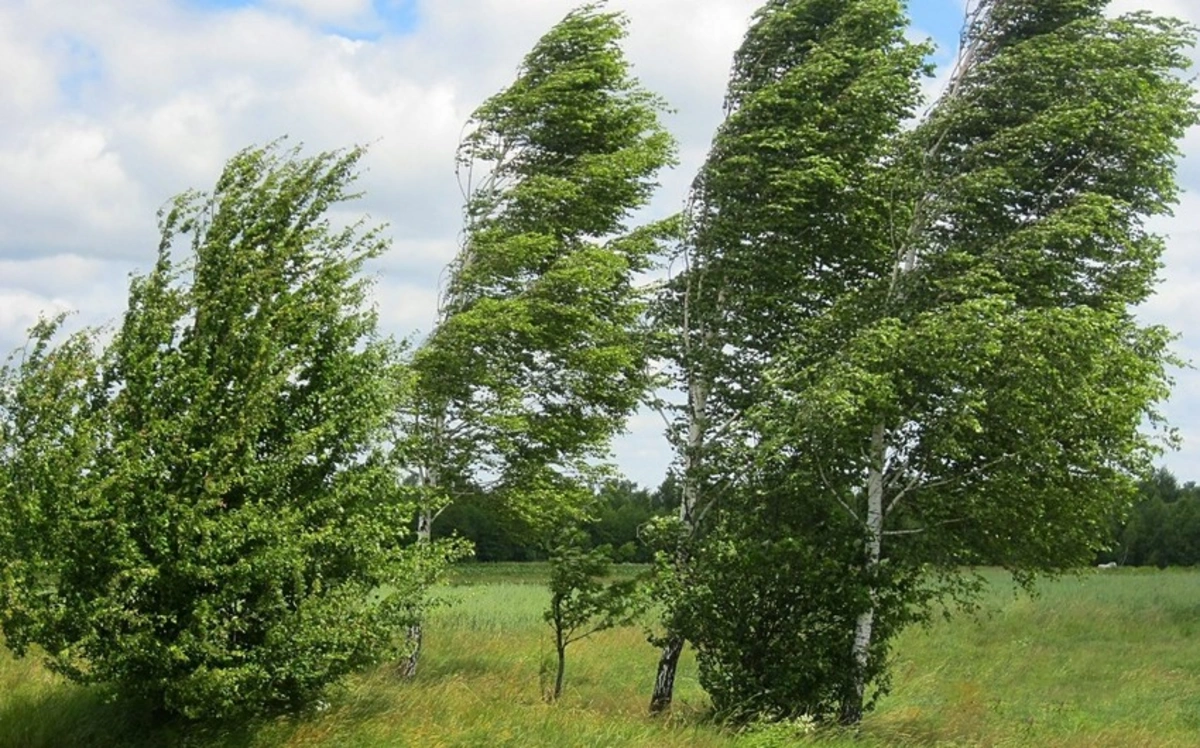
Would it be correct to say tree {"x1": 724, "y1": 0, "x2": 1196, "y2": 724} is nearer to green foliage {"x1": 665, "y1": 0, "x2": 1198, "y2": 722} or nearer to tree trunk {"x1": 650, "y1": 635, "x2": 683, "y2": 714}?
green foliage {"x1": 665, "y1": 0, "x2": 1198, "y2": 722}

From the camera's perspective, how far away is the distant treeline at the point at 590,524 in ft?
72.0

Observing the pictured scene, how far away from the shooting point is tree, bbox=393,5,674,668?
21.4m

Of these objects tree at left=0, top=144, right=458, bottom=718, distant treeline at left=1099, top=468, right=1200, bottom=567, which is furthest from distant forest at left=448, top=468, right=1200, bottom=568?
tree at left=0, top=144, right=458, bottom=718

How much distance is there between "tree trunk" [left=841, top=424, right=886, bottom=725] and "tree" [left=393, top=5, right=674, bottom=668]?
4.93 m

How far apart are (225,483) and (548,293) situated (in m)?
11.3

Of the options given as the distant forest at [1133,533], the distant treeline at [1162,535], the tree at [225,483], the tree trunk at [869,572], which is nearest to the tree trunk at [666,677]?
the tree trunk at [869,572]

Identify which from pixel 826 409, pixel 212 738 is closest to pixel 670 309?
pixel 826 409

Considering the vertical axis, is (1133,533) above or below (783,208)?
below

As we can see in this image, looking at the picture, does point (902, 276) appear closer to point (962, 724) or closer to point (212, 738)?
point (962, 724)

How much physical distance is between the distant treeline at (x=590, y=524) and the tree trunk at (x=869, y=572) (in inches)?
137

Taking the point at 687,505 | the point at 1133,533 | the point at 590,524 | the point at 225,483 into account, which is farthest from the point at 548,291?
the point at 1133,533

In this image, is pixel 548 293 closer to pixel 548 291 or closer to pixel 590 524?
pixel 548 291

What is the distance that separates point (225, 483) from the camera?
1116 centimetres

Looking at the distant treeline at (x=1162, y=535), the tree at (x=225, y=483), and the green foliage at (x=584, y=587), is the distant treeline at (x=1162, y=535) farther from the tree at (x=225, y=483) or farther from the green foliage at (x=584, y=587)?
the tree at (x=225, y=483)
